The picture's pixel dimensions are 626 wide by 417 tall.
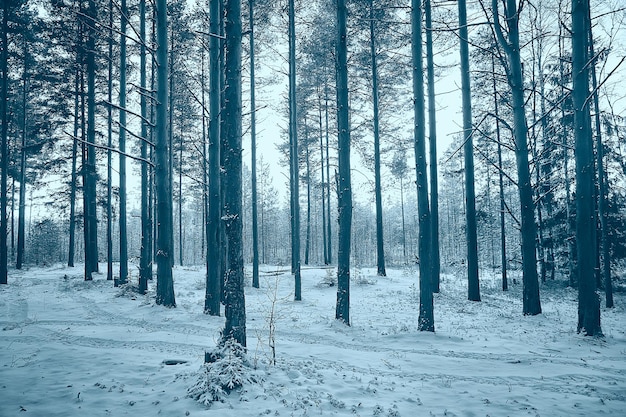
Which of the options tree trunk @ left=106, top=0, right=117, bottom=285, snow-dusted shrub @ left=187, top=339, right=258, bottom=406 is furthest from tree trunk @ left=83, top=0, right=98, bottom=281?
snow-dusted shrub @ left=187, top=339, right=258, bottom=406

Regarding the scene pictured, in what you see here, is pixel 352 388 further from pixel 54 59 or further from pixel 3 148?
pixel 54 59

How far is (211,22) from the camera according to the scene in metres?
9.71

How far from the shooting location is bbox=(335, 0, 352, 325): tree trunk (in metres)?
8.40

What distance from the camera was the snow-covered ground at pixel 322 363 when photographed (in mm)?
3943

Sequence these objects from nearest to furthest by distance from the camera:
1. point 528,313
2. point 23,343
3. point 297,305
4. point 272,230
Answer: point 23,343 → point 528,313 → point 297,305 → point 272,230

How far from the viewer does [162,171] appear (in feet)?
31.9

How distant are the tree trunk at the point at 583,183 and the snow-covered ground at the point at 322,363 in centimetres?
73

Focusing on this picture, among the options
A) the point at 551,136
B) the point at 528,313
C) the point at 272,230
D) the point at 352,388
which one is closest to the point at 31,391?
the point at 352,388

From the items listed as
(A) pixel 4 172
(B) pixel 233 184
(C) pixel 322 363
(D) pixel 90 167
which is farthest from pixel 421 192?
(A) pixel 4 172

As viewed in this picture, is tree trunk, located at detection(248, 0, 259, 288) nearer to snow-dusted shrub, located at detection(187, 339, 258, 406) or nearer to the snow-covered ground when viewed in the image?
the snow-covered ground

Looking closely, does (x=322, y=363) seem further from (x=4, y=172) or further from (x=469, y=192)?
(x=4, y=172)

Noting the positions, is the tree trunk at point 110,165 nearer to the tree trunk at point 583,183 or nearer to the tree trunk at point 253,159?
the tree trunk at point 253,159

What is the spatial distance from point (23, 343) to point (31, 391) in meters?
2.90

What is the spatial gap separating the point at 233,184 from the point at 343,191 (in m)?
4.08
